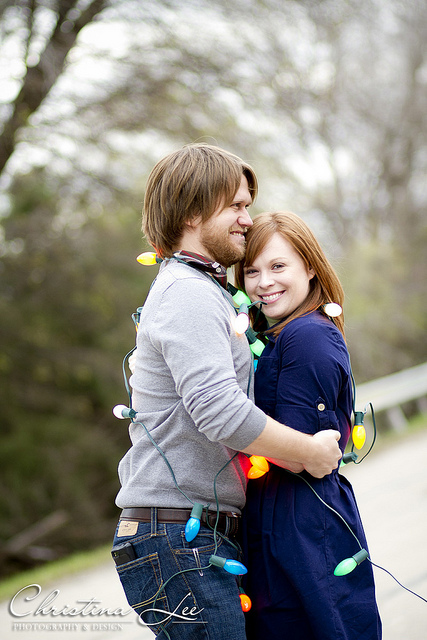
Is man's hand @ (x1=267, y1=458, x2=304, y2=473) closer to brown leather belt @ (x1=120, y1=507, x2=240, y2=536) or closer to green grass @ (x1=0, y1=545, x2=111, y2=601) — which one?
brown leather belt @ (x1=120, y1=507, x2=240, y2=536)

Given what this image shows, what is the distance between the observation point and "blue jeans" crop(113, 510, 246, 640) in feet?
5.92

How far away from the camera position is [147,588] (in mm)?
1874

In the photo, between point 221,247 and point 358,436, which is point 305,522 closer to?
point 358,436

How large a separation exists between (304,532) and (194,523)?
0.36m

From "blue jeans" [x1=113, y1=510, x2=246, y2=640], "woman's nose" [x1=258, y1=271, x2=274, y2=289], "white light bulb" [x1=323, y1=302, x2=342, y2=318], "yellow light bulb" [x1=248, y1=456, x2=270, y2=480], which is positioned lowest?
"blue jeans" [x1=113, y1=510, x2=246, y2=640]

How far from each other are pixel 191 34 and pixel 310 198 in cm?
648

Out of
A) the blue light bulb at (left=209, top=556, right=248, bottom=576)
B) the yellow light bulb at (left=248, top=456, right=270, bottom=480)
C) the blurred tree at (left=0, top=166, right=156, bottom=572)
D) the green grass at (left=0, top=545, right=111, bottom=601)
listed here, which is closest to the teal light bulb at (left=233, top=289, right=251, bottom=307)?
the yellow light bulb at (left=248, top=456, right=270, bottom=480)

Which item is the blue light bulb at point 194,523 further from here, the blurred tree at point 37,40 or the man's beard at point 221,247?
the blurred tree at point 37,40

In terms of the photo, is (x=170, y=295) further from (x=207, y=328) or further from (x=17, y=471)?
(x=17, y=471)

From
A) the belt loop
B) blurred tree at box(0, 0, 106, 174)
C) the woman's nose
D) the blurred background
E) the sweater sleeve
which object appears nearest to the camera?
the sweater sleeve

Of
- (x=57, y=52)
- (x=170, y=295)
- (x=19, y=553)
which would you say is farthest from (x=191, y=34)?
(x=19, y=553)

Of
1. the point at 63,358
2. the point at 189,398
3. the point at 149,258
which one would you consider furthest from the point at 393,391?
the point at 189,398

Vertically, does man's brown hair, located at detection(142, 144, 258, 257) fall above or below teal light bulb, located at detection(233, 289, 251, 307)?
above

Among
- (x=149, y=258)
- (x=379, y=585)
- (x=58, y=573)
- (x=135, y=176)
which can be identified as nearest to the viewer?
(x=149, y=258)
